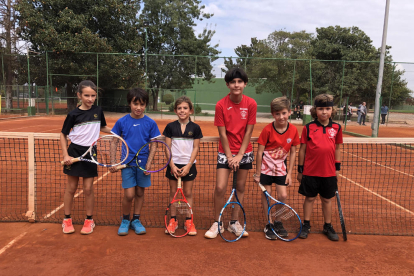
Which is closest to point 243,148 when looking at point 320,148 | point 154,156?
point 320,148

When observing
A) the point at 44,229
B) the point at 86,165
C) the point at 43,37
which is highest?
the point at 43,37

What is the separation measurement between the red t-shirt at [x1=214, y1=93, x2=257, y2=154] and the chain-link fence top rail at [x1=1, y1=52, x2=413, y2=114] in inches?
564

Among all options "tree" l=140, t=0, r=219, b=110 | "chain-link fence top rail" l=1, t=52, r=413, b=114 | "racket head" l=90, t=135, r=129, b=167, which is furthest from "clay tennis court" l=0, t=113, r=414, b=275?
"tree" l=140, t=0, r=219, b=110

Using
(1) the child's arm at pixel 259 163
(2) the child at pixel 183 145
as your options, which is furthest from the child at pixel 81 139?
(1) the child's arm at pixel 259 163

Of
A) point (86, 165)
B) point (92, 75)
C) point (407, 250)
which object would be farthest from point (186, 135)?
point (92, 75)

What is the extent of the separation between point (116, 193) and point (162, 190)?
2.37 feet

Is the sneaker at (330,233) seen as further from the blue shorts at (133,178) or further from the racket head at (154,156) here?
the blue shorts at (133,178)

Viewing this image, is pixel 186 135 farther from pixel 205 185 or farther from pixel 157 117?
pixel 157 117

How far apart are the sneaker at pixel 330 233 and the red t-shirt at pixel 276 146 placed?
0.80m

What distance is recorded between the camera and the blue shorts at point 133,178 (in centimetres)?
308

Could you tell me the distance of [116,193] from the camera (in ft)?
14.9

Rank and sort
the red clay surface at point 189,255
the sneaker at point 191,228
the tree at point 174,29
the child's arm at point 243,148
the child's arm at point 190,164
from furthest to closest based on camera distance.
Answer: the tree at point 174,29, the sneaker at point 191,228, the child's arm at point 190,164, the child's arm at point 243,148, the red clay surface at point 189,255

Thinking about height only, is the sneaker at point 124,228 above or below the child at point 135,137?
below

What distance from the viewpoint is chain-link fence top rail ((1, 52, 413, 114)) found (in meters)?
17.8
